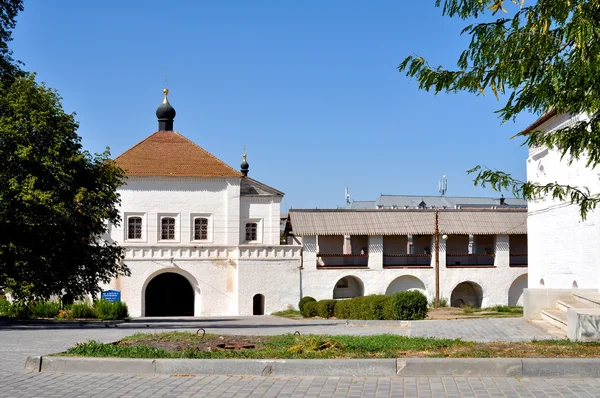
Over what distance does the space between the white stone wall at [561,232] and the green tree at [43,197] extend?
1531 cm

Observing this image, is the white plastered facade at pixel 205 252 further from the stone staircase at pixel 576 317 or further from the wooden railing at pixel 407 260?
the stone staircase at pixel 576 317

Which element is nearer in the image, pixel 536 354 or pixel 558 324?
pixel 536 354

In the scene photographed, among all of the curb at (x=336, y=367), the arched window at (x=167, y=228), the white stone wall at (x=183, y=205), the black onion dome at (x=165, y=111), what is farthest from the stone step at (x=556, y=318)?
the black onion dome at (x=165, y=111)

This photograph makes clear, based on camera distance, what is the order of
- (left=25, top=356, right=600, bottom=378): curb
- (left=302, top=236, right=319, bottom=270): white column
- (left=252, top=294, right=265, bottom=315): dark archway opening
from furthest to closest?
(left=302, top=236, right=319, bottom=270): white column < (left=252, top=294, right=265, bottom=315): dark archway opening < (left=25, top=356, right=600, bottom=378): curb

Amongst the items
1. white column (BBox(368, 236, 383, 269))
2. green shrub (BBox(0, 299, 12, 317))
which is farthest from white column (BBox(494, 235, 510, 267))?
green shrub (BBox(0, 299, 12, 317))

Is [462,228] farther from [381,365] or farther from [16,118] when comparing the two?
[381,365]

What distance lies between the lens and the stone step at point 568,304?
16.5 meters

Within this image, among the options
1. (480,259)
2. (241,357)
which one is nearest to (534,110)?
(241,357)

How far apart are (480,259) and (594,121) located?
127 ft

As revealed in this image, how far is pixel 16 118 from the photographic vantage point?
22.1 meters

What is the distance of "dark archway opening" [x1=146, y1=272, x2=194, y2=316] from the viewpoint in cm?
4475

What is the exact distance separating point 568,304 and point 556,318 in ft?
2.91

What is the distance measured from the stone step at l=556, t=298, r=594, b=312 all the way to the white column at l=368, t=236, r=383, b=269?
27.9 metres

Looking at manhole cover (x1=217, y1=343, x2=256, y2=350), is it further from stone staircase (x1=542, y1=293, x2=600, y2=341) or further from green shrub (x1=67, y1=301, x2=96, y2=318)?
green shrub (x1=67, y1=301, x2=96, y2=318)
